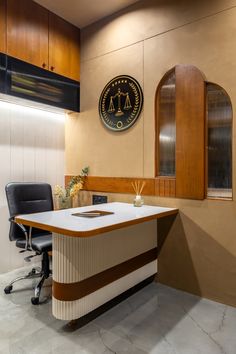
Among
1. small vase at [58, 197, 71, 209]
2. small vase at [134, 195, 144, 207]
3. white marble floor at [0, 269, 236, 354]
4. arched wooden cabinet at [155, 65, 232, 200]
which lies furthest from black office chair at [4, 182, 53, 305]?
arched wooden cabinet at [155, 65, 232, 200]

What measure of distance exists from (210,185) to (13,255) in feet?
7.94

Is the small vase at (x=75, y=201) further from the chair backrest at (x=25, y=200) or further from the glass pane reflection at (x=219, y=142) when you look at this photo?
the glass pane reflection at (x=219, y=142)

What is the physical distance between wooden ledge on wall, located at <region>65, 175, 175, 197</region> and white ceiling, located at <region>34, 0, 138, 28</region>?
1974 millimetres

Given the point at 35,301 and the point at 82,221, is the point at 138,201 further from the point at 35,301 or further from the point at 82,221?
the point at 35,301

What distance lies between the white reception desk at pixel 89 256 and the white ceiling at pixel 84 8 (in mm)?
2337

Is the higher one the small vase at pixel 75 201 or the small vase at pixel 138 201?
the small vase at pixel 138 201

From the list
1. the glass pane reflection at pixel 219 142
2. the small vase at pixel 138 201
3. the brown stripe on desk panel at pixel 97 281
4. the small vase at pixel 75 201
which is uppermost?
the glass pane reflection at pixel 219 142

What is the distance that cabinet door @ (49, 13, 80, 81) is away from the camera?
3.06m

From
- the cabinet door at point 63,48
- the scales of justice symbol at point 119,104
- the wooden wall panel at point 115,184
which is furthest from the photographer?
the cabinet door at point 63,48

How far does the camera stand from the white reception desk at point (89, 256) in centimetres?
180

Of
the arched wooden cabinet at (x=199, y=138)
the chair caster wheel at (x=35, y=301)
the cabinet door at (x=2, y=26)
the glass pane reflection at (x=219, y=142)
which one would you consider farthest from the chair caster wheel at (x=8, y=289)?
the cabinet door at (x=2, y=26)

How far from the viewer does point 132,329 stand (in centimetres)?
194

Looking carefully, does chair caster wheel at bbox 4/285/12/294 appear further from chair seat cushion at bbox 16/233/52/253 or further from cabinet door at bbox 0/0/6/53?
cabinet door at bbox 0/0/6/53

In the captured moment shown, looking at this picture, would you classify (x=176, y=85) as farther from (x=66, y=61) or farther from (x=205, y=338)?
(x=205, y=338)
